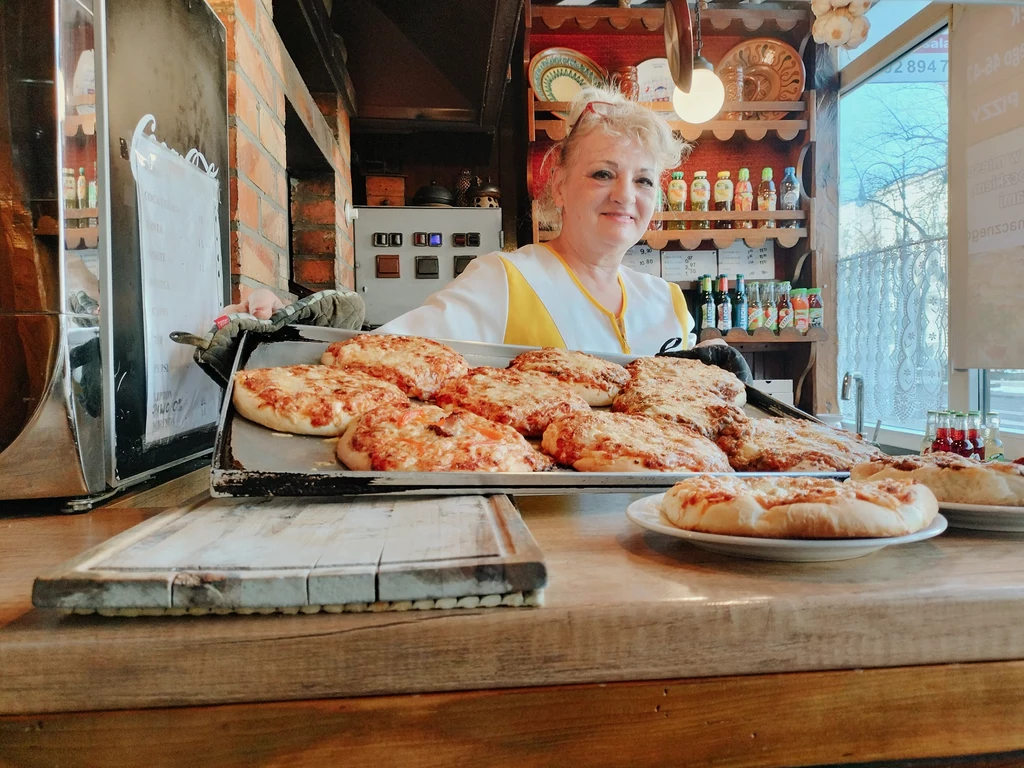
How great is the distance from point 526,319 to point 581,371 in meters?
0.79

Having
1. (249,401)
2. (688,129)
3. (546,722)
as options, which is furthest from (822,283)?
(546,722)

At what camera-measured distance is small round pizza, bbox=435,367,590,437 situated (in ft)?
3.59

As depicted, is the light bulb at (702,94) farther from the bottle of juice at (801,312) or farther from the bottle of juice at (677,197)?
the bottle of juice at (801,312)

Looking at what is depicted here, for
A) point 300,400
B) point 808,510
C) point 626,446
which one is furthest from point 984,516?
point 300,400

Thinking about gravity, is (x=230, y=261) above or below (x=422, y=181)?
below

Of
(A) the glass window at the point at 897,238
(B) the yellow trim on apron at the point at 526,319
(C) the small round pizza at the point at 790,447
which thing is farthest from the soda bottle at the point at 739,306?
(C) the small round pizza at the point at 790,447

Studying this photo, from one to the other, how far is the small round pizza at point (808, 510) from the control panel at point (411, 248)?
3.18 meters

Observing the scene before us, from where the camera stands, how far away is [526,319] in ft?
6.88

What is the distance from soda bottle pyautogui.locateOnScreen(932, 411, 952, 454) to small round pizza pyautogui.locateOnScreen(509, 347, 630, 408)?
1201mm

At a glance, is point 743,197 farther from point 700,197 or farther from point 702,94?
point 702,94

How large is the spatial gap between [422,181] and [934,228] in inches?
112

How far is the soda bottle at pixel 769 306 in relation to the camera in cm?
339

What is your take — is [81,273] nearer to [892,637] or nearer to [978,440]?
[892,637]

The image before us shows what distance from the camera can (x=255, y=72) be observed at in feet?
5.69
